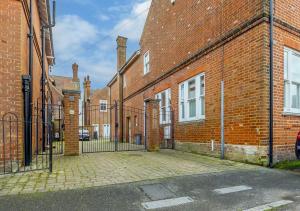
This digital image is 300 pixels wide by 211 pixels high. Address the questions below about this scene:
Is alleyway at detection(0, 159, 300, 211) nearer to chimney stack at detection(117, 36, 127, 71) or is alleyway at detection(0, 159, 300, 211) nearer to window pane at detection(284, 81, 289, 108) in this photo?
window pane at detection(284, 81, 289, 108)

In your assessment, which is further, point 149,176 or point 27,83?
point 27,83

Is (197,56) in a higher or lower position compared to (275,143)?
higher

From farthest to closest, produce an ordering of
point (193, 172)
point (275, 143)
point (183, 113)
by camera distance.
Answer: point (183, 113) < point (275, 143) < point (193, 172)

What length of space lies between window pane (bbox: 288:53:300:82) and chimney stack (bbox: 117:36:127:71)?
57.5 feet

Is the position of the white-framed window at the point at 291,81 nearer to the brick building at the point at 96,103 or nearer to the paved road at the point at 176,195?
the paved road at the point at 176,195

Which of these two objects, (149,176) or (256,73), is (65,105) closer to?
(149,176)

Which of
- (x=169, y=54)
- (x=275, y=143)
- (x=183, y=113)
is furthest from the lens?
(x=169, y=54)

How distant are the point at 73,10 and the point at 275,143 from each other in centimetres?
1082

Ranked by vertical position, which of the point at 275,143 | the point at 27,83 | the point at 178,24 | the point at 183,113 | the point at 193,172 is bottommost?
the point at 193,172

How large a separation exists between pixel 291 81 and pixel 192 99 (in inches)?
161

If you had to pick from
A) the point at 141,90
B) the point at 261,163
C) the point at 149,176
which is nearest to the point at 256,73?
the point at 261,163

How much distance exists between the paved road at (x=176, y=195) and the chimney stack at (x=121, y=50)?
65.0 feet

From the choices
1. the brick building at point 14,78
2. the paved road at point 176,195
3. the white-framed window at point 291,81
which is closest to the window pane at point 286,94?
the white-framed window at point 291,81

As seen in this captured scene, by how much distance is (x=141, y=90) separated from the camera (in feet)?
59.2
